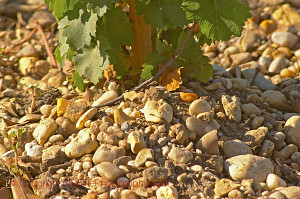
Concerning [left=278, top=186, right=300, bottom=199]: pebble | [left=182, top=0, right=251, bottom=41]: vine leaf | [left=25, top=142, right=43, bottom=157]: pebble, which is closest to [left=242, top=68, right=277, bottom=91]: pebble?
[left=182, top=0, right=251, bottom=41]: vine leaf

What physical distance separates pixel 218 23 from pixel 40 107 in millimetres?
1294

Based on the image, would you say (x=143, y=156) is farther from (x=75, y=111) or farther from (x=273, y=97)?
(x=273, y=97)

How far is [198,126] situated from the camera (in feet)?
6.95

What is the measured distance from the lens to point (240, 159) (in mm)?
1938

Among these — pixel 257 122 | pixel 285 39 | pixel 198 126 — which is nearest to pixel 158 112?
pixel 198 126

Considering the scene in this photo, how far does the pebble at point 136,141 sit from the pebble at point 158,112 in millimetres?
153

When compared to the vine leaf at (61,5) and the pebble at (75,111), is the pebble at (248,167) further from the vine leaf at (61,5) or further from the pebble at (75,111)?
the vine leaf at (61,5)

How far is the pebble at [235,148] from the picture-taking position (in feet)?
6.66

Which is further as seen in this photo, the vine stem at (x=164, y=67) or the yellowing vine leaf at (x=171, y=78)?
the yellowing vine leaf at (x=171, y=78)

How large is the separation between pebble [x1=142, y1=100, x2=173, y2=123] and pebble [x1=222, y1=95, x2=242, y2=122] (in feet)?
1.16

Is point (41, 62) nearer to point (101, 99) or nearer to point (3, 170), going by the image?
point (101, 99)

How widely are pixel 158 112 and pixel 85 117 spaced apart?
426mm

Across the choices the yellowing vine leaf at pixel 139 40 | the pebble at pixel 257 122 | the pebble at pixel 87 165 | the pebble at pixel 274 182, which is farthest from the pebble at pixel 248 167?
the yellowing vine leaf at pixel 139 40

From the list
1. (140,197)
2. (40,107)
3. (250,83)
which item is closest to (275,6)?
(250,83)
